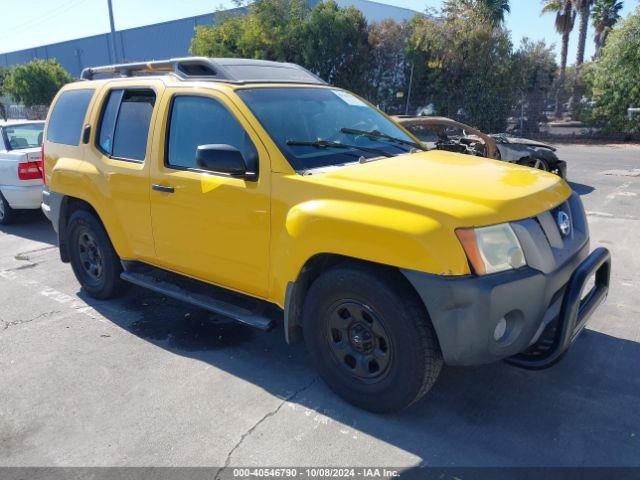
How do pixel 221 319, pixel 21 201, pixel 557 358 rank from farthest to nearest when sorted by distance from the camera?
1. pixel 21 201
2. pixel 221 319
3. pixel 557 358

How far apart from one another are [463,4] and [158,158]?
2390cm

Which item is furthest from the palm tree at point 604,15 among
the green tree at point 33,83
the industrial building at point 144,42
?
the green tree at point 33,83

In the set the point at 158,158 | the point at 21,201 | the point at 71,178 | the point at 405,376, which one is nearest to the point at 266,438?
the point at 405,376

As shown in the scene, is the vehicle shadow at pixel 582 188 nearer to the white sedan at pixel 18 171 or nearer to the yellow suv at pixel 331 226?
the yellow suv at pixel 331 226

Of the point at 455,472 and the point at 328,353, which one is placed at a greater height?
the point at 328,353

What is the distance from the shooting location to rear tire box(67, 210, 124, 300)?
15.7 feet

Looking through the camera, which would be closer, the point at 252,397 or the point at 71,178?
the point at 252,397

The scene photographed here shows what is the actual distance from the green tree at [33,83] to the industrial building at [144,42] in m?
5.06

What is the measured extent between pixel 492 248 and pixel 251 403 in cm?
179

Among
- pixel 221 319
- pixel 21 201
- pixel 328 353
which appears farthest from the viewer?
pixel 21 201

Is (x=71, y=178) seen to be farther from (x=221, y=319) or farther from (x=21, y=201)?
(x=21, y=201)

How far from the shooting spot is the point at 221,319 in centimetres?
468

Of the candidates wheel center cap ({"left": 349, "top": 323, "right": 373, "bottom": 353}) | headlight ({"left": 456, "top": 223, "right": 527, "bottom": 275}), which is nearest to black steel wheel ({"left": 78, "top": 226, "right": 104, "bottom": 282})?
wheel center cap ({"left": 349, "top": 323, "right": 373, "bottom": 353})

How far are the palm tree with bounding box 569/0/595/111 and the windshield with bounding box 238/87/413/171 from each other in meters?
23.4
